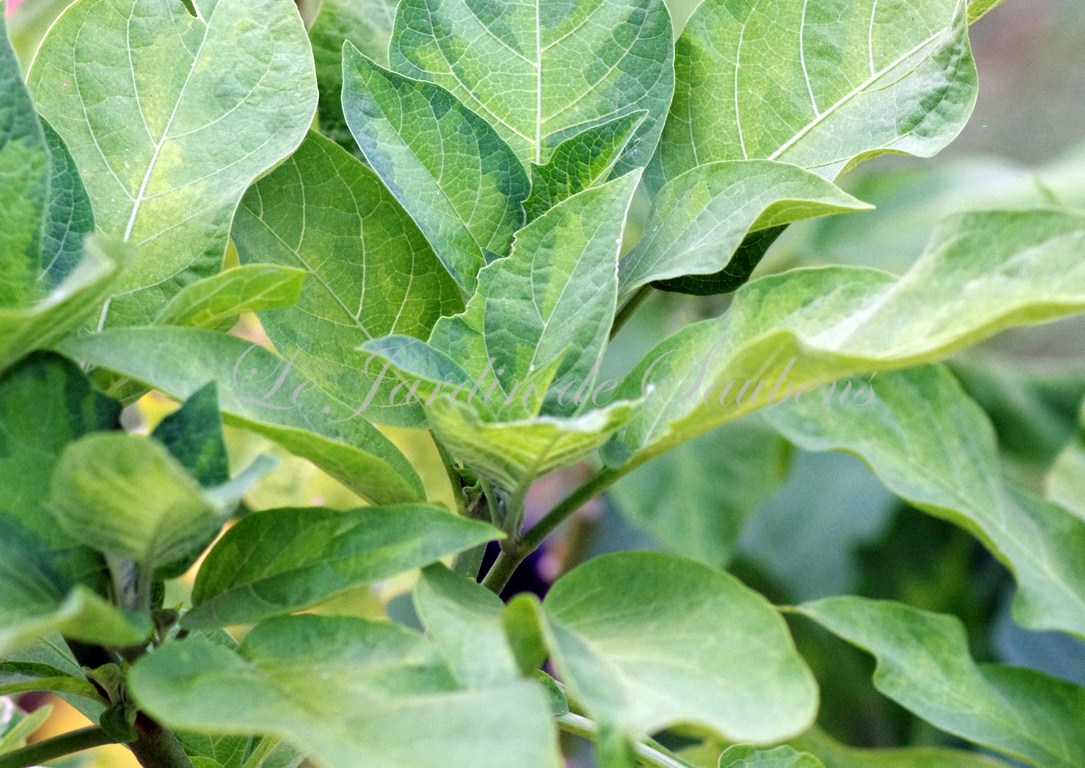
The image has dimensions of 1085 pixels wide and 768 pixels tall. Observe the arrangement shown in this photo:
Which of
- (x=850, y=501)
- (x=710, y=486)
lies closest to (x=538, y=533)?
(x=710, y=486)

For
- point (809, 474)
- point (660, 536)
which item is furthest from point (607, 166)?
point (809, 474)

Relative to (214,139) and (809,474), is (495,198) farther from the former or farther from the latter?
(809,474)

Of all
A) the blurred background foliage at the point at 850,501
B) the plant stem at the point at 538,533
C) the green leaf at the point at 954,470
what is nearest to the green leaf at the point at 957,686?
the green leaf at the point at 954,470

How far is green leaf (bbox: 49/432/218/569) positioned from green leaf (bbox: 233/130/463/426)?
106 millimetres

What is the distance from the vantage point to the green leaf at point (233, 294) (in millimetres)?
291

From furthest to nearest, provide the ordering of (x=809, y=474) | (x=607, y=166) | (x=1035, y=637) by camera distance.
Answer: (x=809, y=474), (x=1035, y=637), (x=607, y=166)

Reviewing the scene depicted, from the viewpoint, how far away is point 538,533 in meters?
0.36

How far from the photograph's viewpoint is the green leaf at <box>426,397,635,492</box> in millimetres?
272

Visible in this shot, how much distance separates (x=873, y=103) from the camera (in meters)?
0.40

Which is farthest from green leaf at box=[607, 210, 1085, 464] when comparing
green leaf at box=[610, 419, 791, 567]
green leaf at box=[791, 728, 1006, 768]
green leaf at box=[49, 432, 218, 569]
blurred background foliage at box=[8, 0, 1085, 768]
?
green leaf at box=[610, 419, 791, 567]

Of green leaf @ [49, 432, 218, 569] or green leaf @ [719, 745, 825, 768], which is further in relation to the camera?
green leaf @ [719, 745, 825, 768]

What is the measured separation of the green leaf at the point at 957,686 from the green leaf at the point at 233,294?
27 cm

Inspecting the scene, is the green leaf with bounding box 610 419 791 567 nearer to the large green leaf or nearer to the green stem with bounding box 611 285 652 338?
the green stem with bounding box 611 285 652 338

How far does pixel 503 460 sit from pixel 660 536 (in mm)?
694
